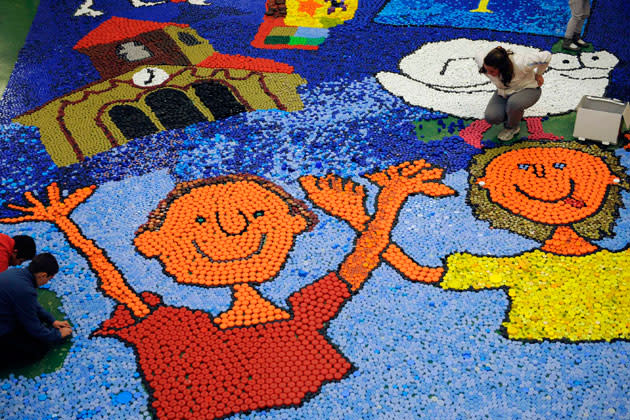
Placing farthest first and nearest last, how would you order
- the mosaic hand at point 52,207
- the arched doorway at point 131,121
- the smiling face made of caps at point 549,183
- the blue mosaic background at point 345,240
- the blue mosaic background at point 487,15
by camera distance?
the blue mosaic background at point 487,15, the arched doorway at point 131,121, the mosaic hand at point 52,207, the smiling face made of caps at point 549,183, the blue mosaic background at point 345,240

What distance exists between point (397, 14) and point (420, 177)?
2.77 m

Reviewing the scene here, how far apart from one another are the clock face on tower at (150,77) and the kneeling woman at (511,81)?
8.85 ft

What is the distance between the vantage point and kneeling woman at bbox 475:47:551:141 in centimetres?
392

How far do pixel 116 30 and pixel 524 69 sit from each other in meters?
4.07

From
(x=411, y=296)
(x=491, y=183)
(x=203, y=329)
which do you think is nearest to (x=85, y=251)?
(x=203, y=329)

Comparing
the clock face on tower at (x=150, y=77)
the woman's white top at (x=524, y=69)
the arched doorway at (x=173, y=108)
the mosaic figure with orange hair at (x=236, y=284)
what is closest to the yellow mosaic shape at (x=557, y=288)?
the mosaic figure with orange hair at (x=236, y=284)

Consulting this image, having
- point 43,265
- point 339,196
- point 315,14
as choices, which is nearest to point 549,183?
point 339,196

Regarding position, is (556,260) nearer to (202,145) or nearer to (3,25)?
(202,145)

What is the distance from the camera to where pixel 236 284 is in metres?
3.22

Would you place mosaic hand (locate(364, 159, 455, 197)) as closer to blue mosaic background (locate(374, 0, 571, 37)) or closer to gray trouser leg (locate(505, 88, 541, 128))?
gray trouser leg (locate(505, 88, 541, 128))

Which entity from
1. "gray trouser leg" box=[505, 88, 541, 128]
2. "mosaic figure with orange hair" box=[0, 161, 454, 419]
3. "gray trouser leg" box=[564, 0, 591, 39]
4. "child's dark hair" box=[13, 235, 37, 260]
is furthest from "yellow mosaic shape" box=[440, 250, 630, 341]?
"gray trouser leg" box=[564, 0, 591, 39]

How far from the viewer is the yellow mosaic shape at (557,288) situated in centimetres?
288

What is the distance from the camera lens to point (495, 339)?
2.85 metres

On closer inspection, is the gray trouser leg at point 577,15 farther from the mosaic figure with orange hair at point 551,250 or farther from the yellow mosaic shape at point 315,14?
the yellow mosaic shape at point 315,14
